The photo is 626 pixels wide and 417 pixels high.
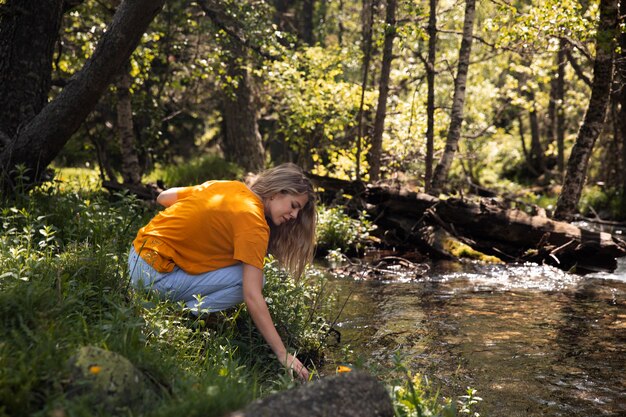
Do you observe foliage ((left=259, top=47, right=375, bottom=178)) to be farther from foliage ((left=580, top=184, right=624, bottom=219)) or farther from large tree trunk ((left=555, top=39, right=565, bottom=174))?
large tree trunk ((left=555, top=39, right=565, bottom=174))

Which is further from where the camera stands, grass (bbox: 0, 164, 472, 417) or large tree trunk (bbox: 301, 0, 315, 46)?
large tree trunk (bbox: 301, 0, 315, 46)

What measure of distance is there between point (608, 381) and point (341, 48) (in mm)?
13152

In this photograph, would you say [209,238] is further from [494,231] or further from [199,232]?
[494,231]

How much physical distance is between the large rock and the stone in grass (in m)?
0.48

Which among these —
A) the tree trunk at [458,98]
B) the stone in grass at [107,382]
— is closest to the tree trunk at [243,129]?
the tree trunk at [458,98]

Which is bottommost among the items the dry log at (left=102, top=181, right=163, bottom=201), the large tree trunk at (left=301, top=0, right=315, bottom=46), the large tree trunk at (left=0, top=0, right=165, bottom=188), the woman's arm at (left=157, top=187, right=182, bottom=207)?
the dry log at (left=102, top=181, right=163, bottom=201)

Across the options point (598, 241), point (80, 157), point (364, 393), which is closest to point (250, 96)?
point (80, 157)

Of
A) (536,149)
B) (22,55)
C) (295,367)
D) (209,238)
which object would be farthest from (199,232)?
(536,149)

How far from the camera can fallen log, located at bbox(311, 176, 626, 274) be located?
8891 millimetres

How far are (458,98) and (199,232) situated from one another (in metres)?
8.49

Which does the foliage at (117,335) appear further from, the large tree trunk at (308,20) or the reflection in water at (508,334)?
the large tree trunk at (308,20)

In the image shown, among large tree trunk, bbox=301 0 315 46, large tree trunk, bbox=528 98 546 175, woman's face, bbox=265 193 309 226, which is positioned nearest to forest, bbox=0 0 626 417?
woman's face, bbox=265 193 309 226

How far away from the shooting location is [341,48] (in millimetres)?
16688

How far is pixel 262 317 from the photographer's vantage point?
390 cm
